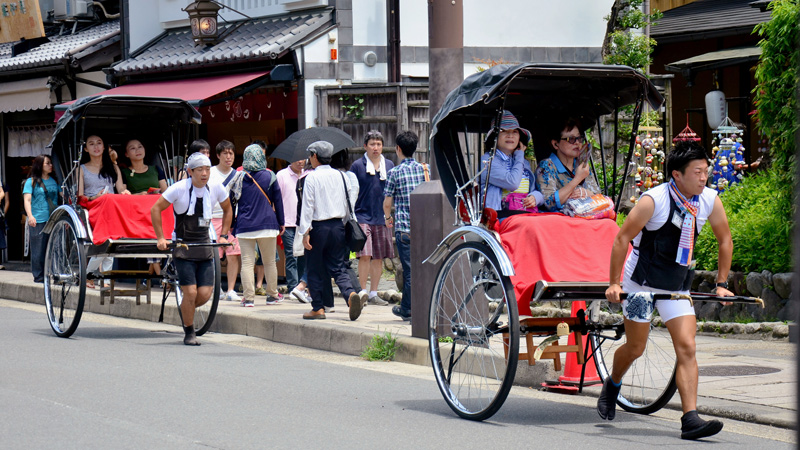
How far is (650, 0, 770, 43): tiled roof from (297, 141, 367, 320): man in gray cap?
9964mm

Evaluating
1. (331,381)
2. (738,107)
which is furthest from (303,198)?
(738,107)

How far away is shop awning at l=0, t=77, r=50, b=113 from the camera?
64.6 feet

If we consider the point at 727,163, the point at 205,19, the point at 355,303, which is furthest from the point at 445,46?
the point at 205,19

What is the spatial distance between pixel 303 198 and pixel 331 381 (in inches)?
120

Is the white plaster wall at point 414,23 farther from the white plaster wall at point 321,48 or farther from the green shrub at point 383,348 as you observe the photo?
the green shrub at point 383,348

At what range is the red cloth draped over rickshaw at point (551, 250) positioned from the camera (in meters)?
6.75

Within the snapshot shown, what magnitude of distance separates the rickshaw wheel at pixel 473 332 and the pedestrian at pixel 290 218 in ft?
19.8

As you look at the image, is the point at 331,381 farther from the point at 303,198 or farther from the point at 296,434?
the point at 303,198

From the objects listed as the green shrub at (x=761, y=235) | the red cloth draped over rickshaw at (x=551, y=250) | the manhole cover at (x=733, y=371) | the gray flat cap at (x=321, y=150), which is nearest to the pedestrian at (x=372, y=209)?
the gray flat cap at (x=321, y=150)

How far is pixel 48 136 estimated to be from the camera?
66.4ft

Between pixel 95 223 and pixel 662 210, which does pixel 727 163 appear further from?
pixel 662 210

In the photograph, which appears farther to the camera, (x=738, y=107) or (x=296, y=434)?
(x=738, y=107)

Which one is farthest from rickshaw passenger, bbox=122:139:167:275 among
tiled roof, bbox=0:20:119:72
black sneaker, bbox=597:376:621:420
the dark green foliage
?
tiled roof, bbox=0:20:119:72

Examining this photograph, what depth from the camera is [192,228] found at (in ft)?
33.8
